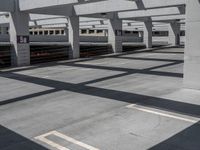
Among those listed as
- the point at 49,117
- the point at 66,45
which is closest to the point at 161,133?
the point at 49,117

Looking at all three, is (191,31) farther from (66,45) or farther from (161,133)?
(66,45)

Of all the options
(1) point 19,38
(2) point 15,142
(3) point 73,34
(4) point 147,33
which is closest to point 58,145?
(2) point 15,142

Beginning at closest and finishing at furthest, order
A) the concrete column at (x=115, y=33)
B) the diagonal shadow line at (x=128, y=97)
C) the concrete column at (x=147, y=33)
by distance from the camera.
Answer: the diagonal shadow line at (x=128, y=97)
the concrete column at (x=115, y=33)
the concrete column at (x=147, y=33)

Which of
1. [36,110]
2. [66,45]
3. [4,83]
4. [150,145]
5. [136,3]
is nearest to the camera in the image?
[150,145]

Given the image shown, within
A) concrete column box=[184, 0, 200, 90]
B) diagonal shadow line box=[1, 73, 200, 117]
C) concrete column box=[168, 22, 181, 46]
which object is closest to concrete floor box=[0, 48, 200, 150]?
diagonal shadow line box=[1, 73, 200, 117]

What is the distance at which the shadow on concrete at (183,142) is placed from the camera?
697 centimetres

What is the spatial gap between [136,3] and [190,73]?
12.6m

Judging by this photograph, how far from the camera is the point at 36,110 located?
1042 cm

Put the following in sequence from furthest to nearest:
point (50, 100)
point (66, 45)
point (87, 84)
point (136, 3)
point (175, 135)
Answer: point (66, 45) < point (136, 3) < point (87, 84) < point (50, 100) < point (175, 135)

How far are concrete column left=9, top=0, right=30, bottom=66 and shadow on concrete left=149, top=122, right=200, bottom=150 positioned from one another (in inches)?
709

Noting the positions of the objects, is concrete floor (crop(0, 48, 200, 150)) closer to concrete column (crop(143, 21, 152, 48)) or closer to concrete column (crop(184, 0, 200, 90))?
concrete column (crop(184, 0, 200, 90))

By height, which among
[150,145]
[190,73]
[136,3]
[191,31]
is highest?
[136,3]

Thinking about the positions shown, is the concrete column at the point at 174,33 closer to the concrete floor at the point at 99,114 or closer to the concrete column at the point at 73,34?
the concrete column at the point at 73,34

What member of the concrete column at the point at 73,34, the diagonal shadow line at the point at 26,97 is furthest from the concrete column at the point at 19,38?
the diagonal shadow line at the point at 26,97
